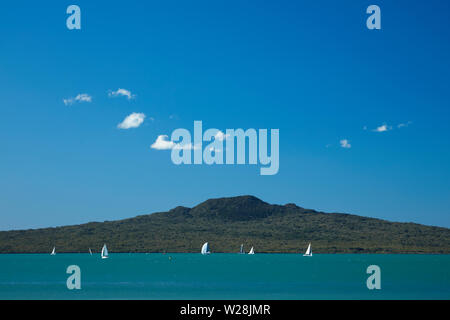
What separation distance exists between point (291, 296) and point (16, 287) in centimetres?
→ 3703

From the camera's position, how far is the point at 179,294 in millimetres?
62750
